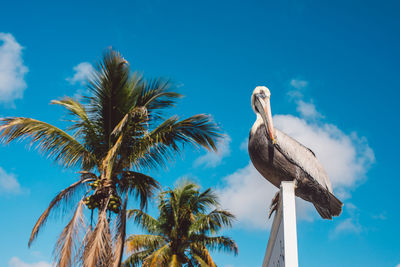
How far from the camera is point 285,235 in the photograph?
3.57m

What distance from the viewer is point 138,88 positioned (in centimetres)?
877

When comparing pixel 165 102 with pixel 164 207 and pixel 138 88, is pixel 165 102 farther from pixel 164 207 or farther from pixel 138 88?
pixel 164 207

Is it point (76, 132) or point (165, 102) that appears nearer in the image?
point (76, 132)

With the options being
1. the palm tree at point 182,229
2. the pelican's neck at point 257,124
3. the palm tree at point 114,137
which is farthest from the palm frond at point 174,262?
the pelican's neck at point 257,124

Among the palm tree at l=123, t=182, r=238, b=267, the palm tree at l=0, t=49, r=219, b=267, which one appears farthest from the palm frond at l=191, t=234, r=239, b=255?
the palm tree at l=0, t=49, r=219, b=267

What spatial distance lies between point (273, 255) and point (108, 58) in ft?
19.0

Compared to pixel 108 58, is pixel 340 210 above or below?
below

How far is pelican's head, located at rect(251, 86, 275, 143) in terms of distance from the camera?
15.6ft

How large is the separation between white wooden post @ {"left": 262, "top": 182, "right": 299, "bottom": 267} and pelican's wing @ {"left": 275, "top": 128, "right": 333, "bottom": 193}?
38 centimetres

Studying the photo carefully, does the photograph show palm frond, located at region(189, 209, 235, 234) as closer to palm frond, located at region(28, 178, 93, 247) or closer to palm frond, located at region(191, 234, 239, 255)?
palm frond, located at region(191, 234, 239, 255)

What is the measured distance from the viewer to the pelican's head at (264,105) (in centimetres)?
476

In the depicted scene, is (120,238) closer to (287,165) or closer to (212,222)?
(287,165)

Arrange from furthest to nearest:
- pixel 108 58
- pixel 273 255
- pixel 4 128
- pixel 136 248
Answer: pixel 136 248, pixel 108 58, pixel 4 128, pixel 273 255

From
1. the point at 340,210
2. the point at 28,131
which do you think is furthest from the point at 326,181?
the point at 28,131
